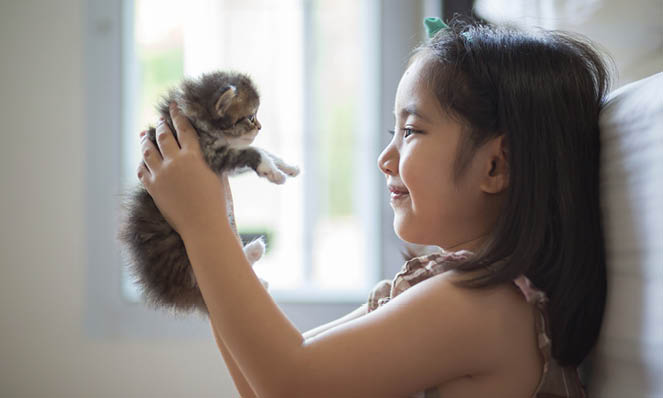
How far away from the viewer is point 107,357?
1.91m

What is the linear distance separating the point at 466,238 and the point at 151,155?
541mm

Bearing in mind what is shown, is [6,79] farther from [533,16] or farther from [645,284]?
[645,284]

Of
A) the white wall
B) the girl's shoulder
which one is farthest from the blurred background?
the girl's shoulder

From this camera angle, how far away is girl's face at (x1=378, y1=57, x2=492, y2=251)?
81 centimetres

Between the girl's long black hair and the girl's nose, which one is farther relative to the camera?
the girl's nose

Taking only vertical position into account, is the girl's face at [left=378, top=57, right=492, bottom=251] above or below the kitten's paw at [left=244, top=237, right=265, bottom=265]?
above

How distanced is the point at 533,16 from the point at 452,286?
834mm

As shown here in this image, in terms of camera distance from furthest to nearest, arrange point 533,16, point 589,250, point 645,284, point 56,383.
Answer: point 56,383
point 533,16
point 589,250
point 645,284

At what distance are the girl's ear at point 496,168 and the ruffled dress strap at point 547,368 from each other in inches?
6.2

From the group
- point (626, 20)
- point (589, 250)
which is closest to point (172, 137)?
point (589, 250)

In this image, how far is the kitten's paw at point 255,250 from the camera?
97 cm

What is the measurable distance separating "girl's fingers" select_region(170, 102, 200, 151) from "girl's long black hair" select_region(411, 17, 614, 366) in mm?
405

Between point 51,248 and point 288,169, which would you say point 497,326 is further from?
point 51,248

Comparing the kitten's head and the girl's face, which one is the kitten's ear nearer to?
the kitten's head
